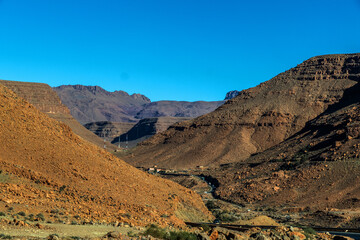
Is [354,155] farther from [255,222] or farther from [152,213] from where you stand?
[152,213]

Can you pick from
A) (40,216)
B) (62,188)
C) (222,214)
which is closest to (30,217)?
(40,216)

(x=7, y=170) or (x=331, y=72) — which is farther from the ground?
(x=331, y=72)

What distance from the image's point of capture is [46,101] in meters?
170

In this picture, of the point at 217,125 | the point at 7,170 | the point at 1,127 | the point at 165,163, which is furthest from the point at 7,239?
the point at 217,125

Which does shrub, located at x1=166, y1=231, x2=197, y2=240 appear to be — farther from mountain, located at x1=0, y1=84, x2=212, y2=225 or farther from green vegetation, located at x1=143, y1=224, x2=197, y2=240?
mountain, located at x1=0, y1=84, x2=212, y2=225

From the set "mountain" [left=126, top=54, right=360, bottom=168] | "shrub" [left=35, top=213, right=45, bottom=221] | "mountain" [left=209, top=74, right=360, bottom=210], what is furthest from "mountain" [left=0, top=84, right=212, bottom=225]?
"mountain" [left=126, top=54, right=360, bottom=168]

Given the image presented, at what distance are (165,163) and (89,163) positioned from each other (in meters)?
70.0

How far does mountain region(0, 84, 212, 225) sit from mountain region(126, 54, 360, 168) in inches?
2455

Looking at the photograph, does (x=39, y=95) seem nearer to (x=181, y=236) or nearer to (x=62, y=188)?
(x=62, y=188)

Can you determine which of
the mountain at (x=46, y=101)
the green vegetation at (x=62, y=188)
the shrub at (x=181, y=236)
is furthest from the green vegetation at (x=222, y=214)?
the mountain at (x=46, y=101)

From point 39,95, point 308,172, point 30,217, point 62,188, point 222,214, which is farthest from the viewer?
point 39,95

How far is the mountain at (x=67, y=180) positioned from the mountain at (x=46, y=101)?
126631mm

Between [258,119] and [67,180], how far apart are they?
8668 centimetres

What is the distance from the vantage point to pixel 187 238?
2119cm
